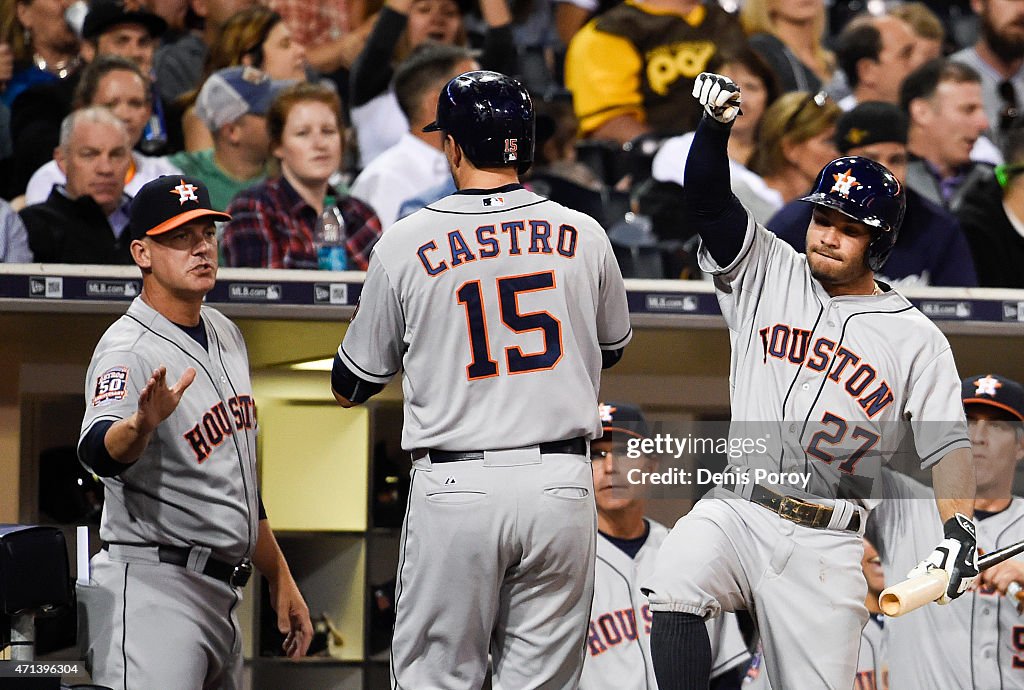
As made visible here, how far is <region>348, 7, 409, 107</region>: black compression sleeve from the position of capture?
577 cm

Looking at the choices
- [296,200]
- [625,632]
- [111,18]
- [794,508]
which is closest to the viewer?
[794,508]

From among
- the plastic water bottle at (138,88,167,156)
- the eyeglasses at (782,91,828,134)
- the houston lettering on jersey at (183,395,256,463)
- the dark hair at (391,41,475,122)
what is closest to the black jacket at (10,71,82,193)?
the plastic water bottle at (138,88,167,156)

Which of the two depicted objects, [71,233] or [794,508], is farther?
[71,233]

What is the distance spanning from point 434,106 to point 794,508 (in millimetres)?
2830

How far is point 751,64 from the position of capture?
5.90 metres

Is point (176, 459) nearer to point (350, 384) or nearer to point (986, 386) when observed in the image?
point (350, 384)

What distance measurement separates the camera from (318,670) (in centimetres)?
431

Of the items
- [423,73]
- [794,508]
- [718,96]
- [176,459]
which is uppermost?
[423,73]

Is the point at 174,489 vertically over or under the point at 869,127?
under

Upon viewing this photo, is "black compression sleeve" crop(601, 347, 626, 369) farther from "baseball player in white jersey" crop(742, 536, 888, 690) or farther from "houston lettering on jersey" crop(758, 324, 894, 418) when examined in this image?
"baseball player in white jersey" crop(742, 536, 888, 690)

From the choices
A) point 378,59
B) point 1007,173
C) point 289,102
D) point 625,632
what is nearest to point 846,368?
point 625,632

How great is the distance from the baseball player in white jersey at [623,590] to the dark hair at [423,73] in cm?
184

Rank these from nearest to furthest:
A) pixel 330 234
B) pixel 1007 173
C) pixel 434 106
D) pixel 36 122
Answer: pixel 330 234 < pixel 36 122 < pixel 434 106 < pixel 1007 173

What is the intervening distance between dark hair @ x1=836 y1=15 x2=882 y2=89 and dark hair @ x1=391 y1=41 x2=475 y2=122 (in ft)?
6.81
